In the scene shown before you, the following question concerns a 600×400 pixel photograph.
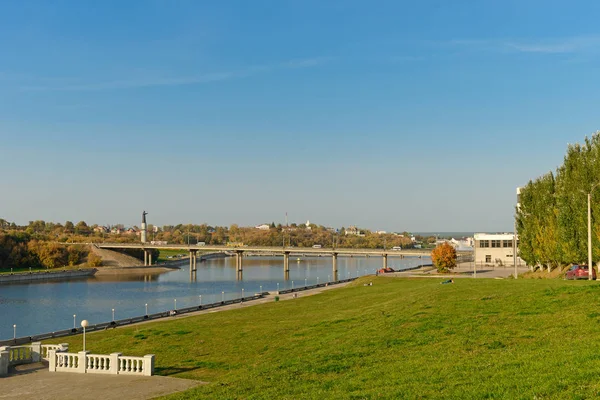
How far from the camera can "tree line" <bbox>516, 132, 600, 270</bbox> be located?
53.5m

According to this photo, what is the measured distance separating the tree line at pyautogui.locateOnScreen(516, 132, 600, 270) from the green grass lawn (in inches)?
881

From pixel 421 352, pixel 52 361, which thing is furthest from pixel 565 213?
pixel 52 361

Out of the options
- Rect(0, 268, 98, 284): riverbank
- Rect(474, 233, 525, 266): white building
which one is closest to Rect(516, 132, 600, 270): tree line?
Rect(474, 233, 525, 266): white building

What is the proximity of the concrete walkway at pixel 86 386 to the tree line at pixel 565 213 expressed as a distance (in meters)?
41.0

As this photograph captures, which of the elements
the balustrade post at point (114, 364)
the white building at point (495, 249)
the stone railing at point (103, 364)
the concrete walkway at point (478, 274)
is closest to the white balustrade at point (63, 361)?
the stone railing at point (103, 364)

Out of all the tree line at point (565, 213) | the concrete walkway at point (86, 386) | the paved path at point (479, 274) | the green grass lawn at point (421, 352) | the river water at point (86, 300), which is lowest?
the river water at point (86, 300)

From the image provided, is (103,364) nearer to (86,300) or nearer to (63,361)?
(63,361)

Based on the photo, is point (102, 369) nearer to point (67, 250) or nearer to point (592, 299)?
point (592, 299)

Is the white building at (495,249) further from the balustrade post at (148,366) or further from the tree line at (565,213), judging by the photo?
the balustrade post at (148,366)

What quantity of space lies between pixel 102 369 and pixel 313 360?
389 inches

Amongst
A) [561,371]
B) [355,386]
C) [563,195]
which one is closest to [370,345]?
[355,386]

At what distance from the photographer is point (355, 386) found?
1680 centimetres

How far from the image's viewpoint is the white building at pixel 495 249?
13288 cm

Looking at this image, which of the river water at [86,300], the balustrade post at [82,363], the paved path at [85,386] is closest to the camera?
the paved path at [85,386]
